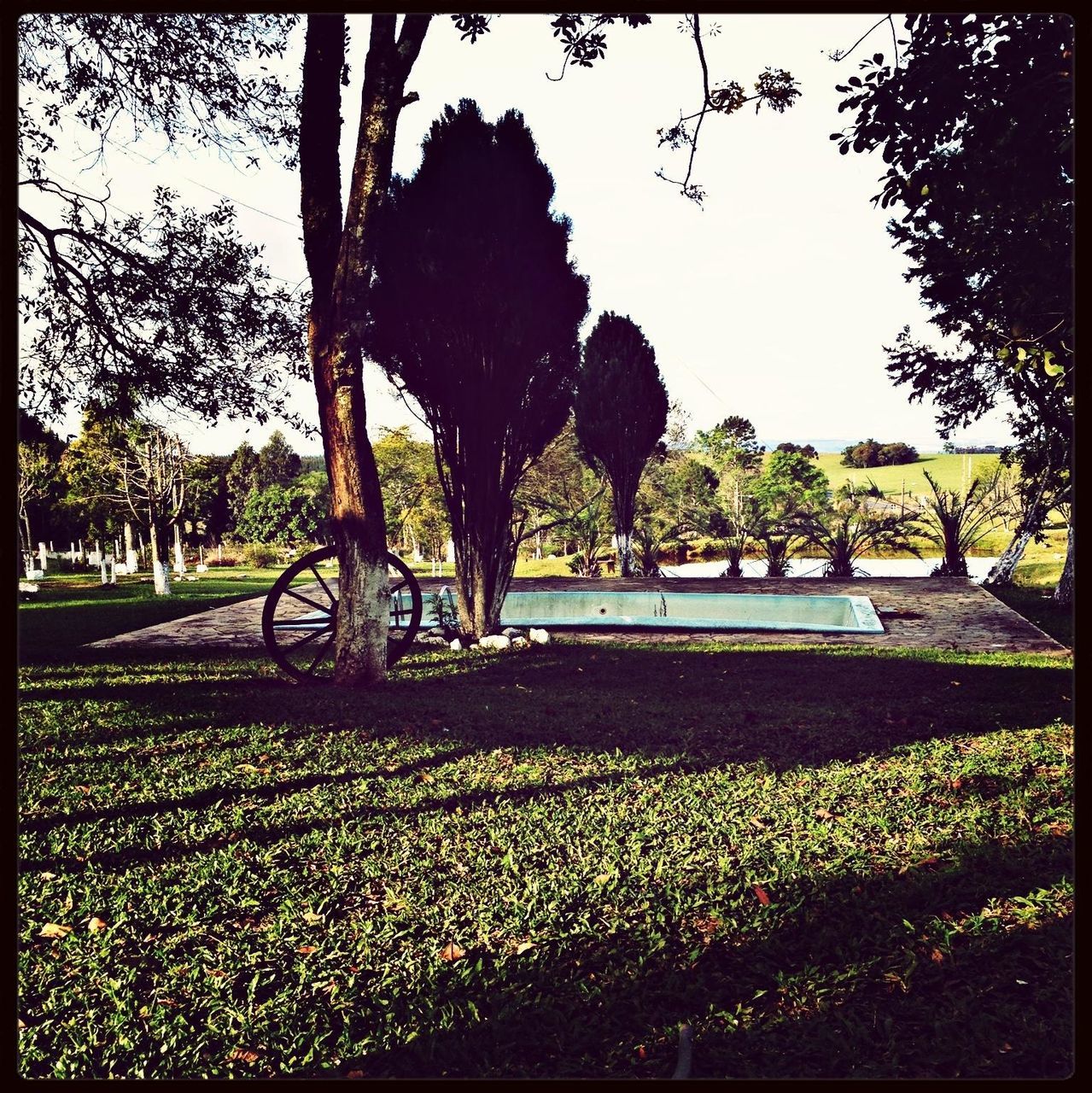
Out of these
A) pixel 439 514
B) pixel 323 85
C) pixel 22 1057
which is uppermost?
pixel 323 85

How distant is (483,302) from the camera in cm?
800

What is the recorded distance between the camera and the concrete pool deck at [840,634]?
8.89 meters

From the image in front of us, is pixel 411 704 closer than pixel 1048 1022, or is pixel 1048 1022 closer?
pixel 1048 1022

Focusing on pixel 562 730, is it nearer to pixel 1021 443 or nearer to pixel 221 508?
pixel 1021 443

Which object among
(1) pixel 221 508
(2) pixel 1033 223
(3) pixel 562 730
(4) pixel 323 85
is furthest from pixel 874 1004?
(1) pixel 221 508

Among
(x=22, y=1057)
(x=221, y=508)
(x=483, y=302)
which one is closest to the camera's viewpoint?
(x=22, y=1057)

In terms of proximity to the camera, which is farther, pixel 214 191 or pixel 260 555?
pixel 260 555

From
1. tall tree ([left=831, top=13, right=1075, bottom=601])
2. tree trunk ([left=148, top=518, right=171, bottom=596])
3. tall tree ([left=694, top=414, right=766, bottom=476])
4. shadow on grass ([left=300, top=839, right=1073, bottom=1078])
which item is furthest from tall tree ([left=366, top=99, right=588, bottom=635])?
tall tree ([left=694, top=414, right=766, bottom=476])

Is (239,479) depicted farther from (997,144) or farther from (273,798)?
(997,144)

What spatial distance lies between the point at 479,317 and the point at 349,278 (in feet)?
7.80

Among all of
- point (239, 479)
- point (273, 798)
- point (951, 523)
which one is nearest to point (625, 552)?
point (951, 523)

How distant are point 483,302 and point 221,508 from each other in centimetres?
1794

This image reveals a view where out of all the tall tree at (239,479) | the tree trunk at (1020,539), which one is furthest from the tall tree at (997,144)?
the tall tree at (239,479)

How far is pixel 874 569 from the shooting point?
16672mm
